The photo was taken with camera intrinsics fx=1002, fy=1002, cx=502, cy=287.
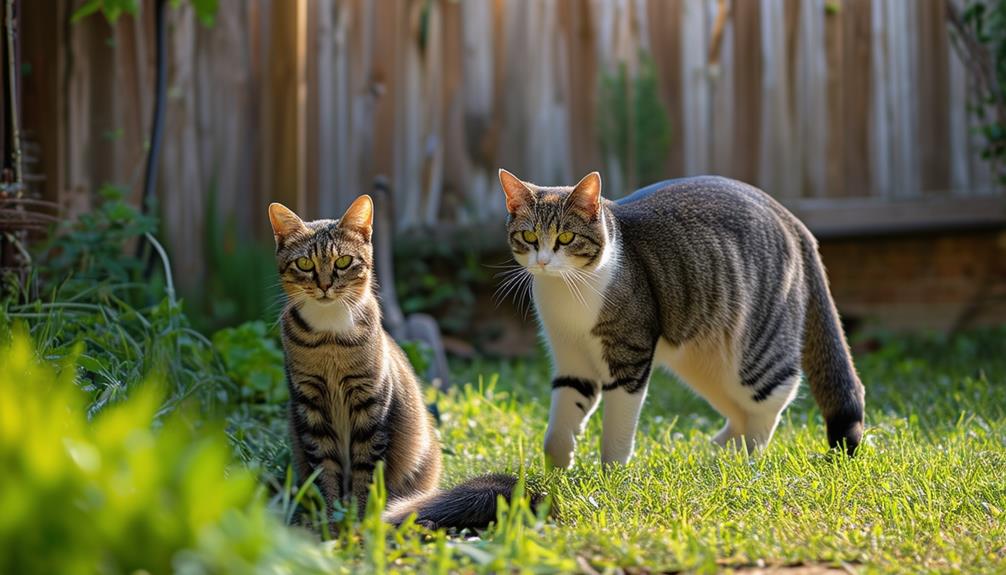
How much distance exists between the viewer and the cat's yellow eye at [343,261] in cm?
288

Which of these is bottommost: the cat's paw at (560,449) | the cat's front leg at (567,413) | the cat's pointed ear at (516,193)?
the cat's paw at (560,449)

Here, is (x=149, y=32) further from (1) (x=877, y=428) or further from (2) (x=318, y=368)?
(1) (x=877, y=428)

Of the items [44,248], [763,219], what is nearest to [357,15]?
[44,248]

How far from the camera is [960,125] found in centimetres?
636

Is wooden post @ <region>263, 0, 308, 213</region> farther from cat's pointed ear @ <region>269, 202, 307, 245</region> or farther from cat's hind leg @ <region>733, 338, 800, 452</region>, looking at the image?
cat's hind leg @ <region>733, 338, 800, 452</region>

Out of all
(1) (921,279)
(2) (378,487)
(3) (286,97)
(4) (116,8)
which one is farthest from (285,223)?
(1) (921,279)

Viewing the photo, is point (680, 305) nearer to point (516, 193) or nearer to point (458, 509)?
point (516, 193)

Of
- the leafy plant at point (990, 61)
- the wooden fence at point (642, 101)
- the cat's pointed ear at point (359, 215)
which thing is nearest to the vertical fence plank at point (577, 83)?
the wooden fence at point (642, 101)

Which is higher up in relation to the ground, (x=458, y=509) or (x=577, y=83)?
(x=577, y=83)

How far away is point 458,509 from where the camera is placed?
2336mm

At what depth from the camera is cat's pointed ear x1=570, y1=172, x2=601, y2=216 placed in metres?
3.17

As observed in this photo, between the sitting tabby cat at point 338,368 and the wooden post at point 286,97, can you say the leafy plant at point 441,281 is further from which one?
the sitting tabby cat at point 338,368

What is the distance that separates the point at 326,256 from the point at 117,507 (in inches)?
60.1

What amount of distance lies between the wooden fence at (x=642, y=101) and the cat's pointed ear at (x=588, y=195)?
9.12 feet
